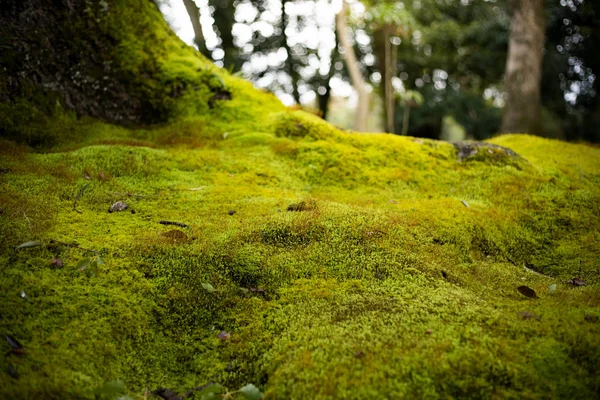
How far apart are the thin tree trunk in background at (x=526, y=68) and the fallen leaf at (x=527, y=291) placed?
23.3 feet

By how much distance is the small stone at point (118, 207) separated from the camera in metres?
2.69

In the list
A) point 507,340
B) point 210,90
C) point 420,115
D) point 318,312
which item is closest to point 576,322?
point 507,340

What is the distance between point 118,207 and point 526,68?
8.56m

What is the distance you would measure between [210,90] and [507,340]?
4.02 metres

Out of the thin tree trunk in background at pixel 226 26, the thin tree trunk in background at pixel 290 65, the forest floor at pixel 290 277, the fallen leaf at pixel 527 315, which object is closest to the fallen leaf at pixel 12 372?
the forest floor at pixel 290 277

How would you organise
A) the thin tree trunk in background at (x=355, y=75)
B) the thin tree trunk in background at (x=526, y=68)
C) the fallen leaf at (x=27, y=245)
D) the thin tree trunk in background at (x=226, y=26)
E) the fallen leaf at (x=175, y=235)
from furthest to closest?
1. the thin tree trunk in background at (x=226, y=26)
2. the thin tree trunk in background at (x=355, y=75)
3. the thin tree trunk in background at (x=526, y=68)
4. the fallen leaf at (x=175, y=235)
5. the fallen leaf at (x=27, y=245)

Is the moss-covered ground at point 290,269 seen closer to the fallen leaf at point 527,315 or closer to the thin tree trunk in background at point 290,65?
the fallen leaf at point 527,315

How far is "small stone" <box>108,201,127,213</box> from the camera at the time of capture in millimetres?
2693

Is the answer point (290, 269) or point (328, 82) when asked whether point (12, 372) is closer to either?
point (290, 269)

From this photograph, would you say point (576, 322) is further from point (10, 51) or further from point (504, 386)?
point (10, 51)

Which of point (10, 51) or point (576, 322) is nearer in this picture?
point (576, 322)

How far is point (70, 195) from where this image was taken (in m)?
2.69

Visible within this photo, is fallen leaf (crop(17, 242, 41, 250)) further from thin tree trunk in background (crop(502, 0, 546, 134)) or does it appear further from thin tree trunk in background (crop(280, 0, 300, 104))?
thin tree trunk in background (crop(280, 0, 300, 104))

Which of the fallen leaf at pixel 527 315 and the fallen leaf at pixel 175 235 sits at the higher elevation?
the fallen leaf at pixel 175 235
